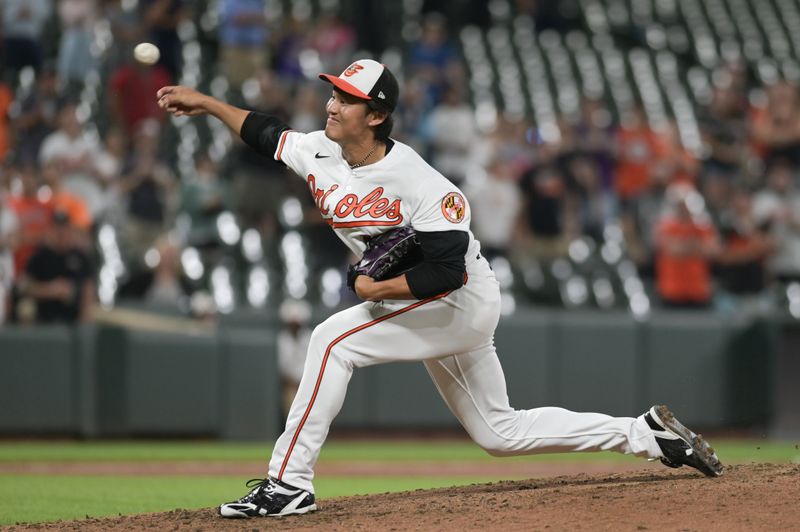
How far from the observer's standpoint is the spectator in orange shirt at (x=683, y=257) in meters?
12.6

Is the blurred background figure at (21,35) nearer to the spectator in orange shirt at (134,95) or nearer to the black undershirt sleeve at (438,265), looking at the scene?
the spectator in orange shirt at (134,95)

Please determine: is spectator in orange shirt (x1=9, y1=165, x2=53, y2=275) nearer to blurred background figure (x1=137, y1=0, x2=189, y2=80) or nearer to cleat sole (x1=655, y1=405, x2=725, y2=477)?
blurred background figure (x1=137, y1=0, x2=189, y2=80)

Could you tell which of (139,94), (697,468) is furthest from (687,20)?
(697,468)

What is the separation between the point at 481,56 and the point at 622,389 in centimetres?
585

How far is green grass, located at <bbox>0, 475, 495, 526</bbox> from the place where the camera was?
6719 millimetres

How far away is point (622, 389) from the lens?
12484 mm

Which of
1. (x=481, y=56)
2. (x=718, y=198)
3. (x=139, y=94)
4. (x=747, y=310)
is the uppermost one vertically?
(x=481, y=56)

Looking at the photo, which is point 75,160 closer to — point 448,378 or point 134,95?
point 134,95

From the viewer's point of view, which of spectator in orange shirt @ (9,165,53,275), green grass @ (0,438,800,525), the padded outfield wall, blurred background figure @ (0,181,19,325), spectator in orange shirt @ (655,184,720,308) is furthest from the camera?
spectator in orange shirt @ (655,184,720,308)

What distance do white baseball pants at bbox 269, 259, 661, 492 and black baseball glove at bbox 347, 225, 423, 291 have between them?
19 cm

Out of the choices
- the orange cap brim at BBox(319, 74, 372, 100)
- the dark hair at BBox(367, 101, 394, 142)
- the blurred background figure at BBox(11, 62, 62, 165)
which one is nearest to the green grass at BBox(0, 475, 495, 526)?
the dark hair at BBox(367, 101, 394, 142)

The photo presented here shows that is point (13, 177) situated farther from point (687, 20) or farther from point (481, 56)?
point (687, 20)

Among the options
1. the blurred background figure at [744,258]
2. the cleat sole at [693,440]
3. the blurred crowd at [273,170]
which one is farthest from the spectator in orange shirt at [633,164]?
the cleat sole at [693,440]

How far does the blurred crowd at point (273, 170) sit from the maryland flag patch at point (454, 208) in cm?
655
